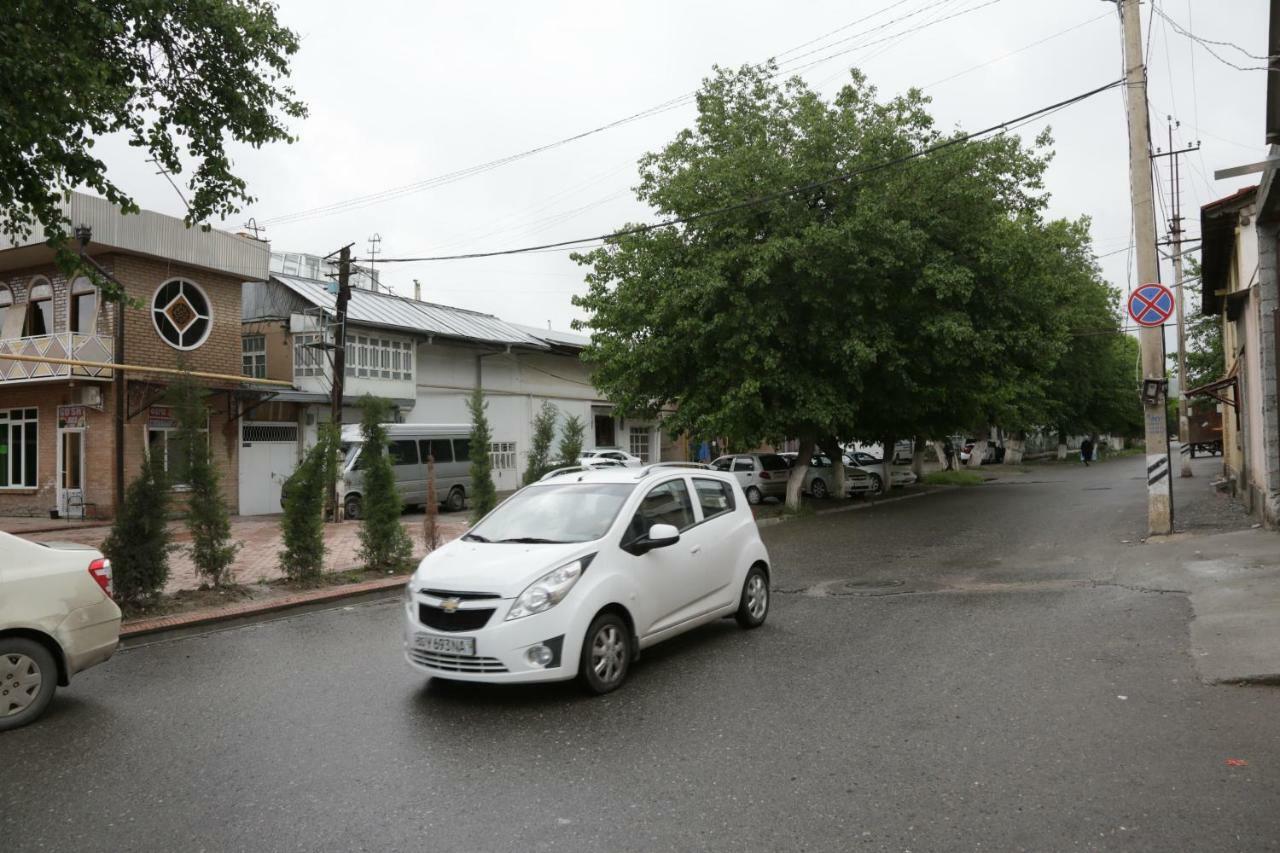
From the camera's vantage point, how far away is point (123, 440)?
21984mm

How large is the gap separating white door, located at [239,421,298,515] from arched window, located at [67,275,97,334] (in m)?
4.59

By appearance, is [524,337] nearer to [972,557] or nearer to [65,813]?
[972,557]

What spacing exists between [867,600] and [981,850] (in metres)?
6.43

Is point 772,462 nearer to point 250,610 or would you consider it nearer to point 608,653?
point 250,610

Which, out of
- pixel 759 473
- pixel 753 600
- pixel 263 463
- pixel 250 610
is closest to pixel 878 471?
pixel 759 473

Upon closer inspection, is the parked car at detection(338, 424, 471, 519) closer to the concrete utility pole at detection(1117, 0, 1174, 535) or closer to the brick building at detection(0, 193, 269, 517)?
the brick building at detection(0, 193, 269, 517)

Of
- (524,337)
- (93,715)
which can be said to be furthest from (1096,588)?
(524,337)

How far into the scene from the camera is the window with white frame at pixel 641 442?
4153 cm

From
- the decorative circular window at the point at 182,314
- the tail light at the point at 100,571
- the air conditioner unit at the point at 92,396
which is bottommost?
the tail light at the point at 100,571

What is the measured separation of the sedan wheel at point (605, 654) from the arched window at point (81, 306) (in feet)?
71.5

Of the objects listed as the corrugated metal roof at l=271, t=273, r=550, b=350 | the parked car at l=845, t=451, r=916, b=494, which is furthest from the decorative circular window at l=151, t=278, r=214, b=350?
the parked car at l=845, t=451, r=916, b=494

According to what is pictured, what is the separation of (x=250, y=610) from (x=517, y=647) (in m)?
5.55

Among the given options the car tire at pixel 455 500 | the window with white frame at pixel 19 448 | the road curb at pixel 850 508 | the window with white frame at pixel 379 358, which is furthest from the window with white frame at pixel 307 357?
the road curb at pixel 850 508

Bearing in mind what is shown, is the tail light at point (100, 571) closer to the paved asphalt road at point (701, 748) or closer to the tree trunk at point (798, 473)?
the paved asphalt road at point (701, 748)
